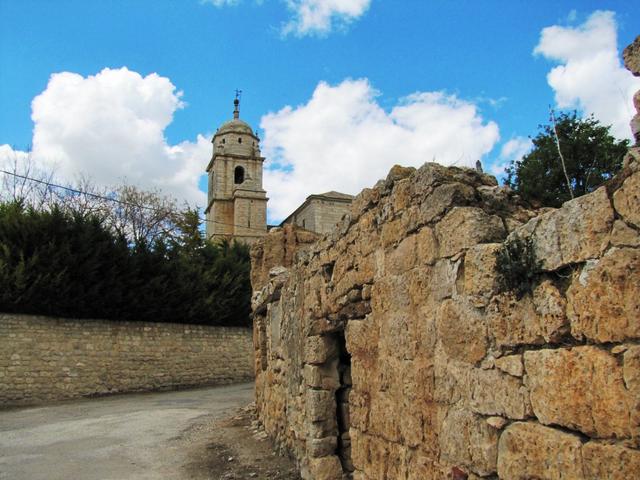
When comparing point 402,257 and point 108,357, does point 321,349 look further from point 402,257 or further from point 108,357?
point 108,357

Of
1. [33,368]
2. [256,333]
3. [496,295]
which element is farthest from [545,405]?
[33,368]

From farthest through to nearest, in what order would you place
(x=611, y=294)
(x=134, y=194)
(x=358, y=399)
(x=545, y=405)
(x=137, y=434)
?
(x=134, y=194)
(x=137, y=434)
(x=358, y=399)
(x=545, y=405)
(x=611, y=294)

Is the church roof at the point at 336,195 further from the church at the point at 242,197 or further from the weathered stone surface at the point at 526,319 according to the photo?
the weathered stone surface at the point at 526,319

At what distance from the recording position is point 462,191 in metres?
3.13

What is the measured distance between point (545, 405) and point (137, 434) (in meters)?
7.79

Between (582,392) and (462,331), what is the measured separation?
814mm

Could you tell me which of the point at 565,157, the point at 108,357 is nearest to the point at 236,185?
the point at 108,357

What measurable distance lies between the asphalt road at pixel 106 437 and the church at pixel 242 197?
80.0ft

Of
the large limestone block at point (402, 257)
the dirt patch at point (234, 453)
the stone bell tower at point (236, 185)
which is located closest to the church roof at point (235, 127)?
the stone bell tower at point (236, 185)

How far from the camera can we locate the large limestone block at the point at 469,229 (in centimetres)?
292

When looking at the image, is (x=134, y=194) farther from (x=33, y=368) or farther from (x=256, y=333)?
(x=256, y=333)

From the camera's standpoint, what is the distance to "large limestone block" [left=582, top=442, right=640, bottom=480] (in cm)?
195

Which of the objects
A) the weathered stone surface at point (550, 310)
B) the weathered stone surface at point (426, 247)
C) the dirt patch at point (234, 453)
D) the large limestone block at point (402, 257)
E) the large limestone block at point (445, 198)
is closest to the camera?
the weathered stone surface at point (550, 310)

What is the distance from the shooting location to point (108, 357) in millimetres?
15906
